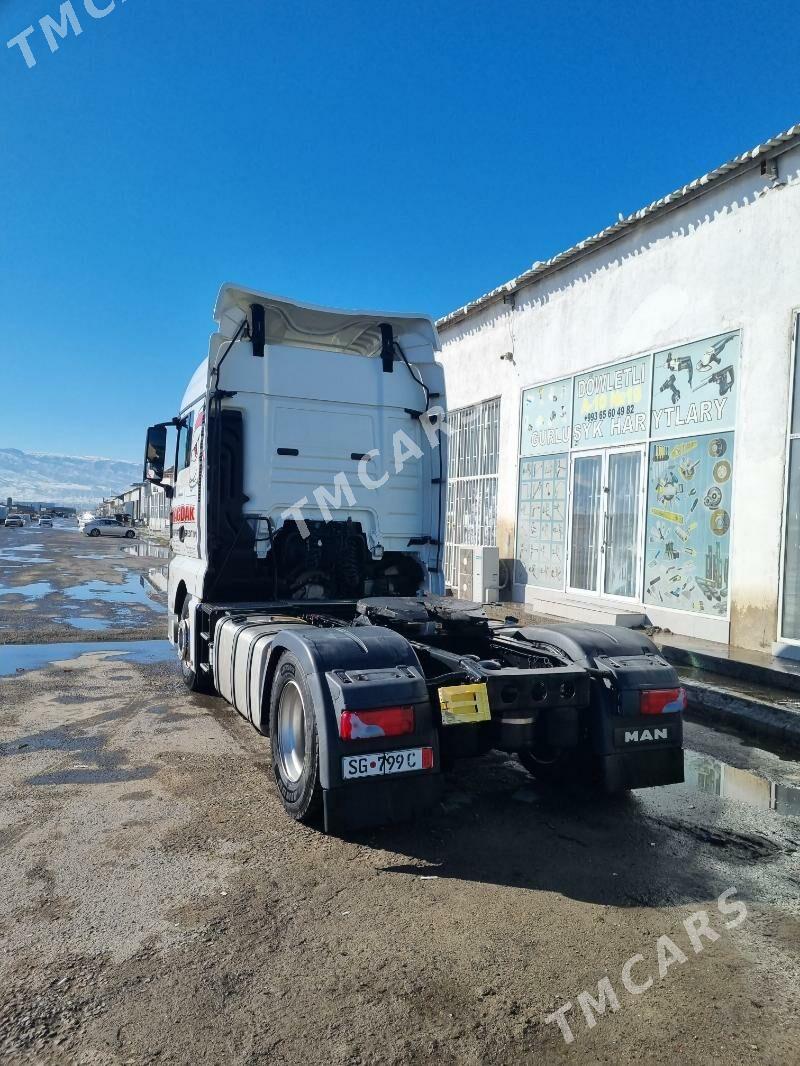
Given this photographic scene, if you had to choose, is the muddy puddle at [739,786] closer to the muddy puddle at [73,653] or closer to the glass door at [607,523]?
the glass door at [607,523]

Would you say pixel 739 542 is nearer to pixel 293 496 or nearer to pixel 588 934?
pixel 293 496

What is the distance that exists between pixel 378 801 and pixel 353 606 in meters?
2.97

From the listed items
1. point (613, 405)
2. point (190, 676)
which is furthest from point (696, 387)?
point (190, 676)

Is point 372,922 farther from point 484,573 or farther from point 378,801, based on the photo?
point 484,573

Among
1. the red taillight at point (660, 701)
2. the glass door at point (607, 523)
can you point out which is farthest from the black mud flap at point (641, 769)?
the glass door at point (607, 523)

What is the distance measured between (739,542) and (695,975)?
284 inches

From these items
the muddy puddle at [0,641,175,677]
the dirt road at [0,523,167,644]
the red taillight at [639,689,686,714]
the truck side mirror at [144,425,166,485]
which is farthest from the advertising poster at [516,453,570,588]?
the red taillight at [639,689,686,714]

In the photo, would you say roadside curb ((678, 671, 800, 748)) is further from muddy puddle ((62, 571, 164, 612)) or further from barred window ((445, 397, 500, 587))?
muddy puddle ((62, 571, 164, 612))

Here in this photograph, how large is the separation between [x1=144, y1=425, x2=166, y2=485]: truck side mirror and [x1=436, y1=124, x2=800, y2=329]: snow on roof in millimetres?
7513

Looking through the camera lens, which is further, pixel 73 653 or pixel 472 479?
pixel 472 479

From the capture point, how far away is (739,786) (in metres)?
5.17

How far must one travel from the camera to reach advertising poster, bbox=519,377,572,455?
12.8m

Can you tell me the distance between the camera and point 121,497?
116m

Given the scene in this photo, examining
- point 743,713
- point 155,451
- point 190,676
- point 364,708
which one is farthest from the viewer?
point 155,451
